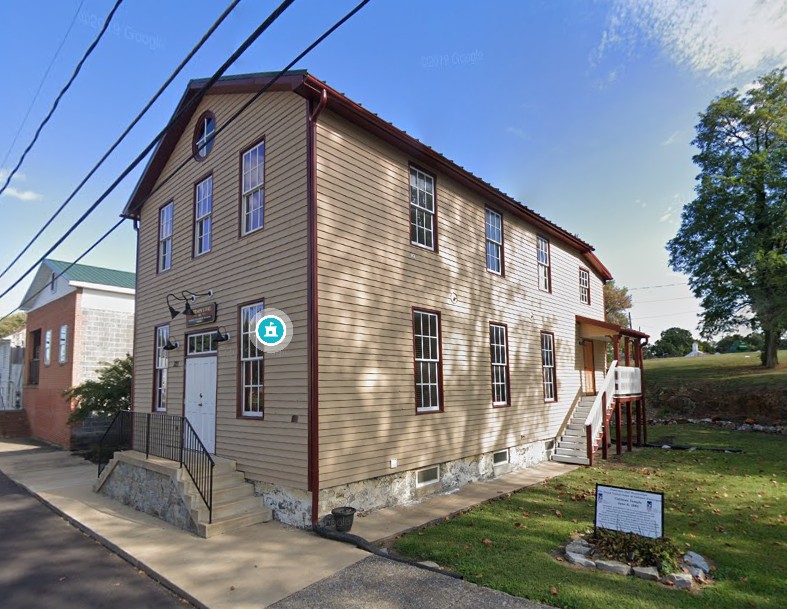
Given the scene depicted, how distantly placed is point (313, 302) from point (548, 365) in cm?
950

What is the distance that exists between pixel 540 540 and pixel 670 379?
80.8 feet

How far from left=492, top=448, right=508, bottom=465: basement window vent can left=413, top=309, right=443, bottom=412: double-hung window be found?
109 inches

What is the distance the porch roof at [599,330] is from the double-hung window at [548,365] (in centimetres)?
228

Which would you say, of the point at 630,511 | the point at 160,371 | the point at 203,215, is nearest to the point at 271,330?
the point at 203,215

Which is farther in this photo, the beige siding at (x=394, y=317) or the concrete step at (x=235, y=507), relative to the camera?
the beige siding at (x=394, y=317)

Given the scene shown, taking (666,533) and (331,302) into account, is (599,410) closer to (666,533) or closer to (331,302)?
(666,533)

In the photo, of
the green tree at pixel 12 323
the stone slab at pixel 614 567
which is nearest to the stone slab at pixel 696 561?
the stone slab at pixel 614 567

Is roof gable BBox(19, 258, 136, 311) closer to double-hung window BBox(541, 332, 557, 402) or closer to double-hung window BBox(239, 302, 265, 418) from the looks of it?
double-hung window BBox(239, 302, 265, 418)

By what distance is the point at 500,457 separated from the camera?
12.3 m

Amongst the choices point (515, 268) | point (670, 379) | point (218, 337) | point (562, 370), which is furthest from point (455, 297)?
point (670, 379)

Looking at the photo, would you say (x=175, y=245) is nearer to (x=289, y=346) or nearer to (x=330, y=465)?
(x=289, y=346)

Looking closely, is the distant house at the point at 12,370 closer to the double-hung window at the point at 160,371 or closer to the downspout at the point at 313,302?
the double-hung window at the point at 160,371

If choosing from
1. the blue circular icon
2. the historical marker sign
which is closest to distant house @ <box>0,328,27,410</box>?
the blue circular icon

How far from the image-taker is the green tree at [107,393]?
15727 millimetres
